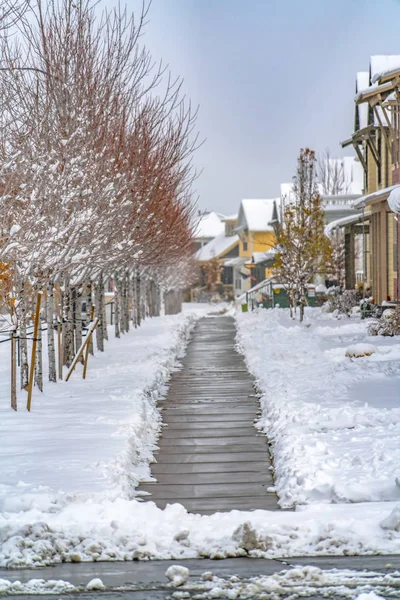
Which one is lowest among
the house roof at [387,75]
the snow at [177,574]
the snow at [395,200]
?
the snow at [177,574]

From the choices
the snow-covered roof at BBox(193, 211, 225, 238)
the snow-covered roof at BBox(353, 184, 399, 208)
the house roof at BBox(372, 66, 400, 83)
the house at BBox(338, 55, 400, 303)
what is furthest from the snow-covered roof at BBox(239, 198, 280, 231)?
the house roof at BBox(372, 66, 400, 83)

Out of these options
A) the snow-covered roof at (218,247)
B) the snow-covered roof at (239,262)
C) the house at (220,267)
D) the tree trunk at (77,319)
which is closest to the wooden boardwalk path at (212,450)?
the tree trunk at (77,319)

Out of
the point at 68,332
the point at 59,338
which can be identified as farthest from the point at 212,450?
the point at 68,332

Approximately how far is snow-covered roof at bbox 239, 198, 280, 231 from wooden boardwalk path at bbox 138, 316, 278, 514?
194ft

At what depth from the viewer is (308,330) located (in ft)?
91.8

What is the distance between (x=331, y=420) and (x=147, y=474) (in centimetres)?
275

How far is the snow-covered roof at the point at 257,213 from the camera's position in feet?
254

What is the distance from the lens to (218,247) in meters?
94.7

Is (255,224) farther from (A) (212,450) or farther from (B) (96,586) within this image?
(B) (96,586)

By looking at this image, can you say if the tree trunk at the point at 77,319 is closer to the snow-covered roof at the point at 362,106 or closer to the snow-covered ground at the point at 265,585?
the snow-covered ground at the point at 265,585

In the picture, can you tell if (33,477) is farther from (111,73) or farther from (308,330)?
(308,330)

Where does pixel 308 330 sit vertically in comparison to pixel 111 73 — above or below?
below

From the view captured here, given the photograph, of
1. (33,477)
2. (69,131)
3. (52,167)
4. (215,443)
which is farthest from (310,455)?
(69,131)

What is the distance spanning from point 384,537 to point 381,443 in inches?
114
